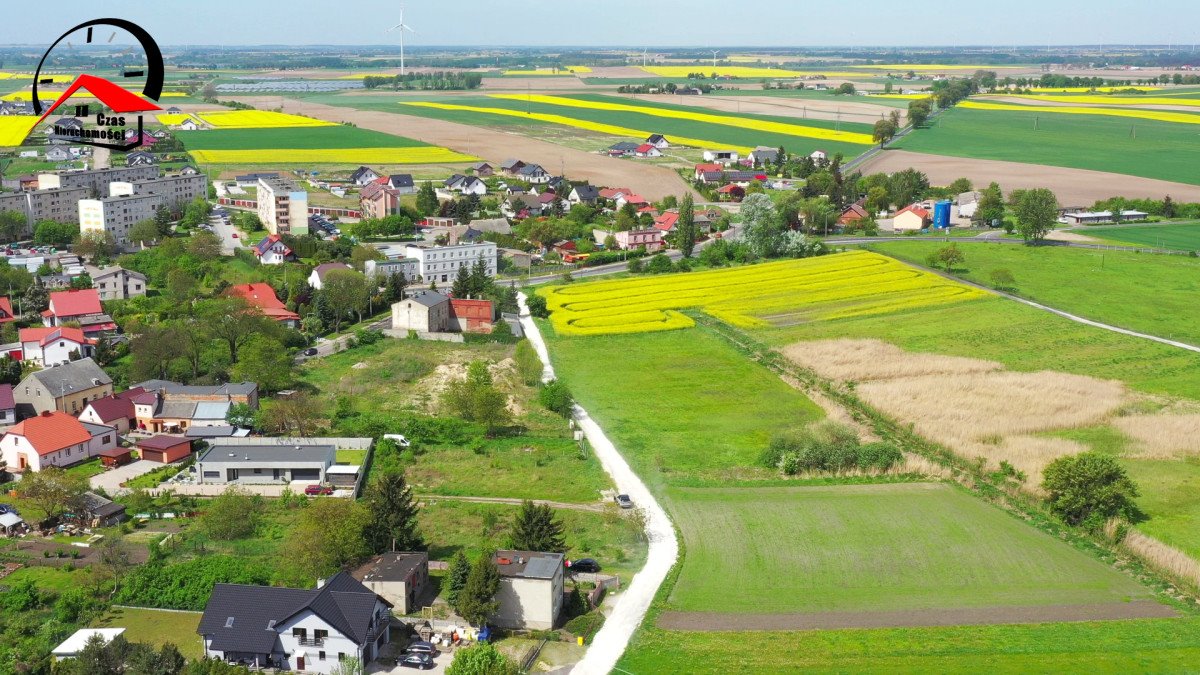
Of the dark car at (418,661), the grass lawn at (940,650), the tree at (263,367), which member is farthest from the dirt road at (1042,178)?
the dark car at (418,661)

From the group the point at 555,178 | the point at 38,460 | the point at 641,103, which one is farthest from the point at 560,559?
the point at 641,103

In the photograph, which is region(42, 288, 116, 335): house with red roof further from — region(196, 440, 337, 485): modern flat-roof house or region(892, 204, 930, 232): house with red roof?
region(892, 204, 930, 232): house with red roof

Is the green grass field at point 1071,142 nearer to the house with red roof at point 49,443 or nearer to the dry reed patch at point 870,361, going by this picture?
the dry reed patch at point 870,361

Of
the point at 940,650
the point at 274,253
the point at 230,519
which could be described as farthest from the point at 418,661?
the point at 274,253

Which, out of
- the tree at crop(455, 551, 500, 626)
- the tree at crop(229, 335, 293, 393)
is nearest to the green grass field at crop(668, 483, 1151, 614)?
the tree at crop(455, 551, 500, 626)

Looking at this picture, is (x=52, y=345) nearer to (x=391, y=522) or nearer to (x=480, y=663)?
(x=391, y=522)

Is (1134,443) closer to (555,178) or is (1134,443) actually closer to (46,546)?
(46,546)
